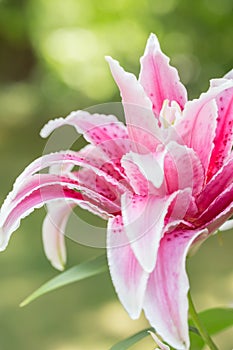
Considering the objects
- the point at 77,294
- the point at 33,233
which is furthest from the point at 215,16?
the point at 77,294

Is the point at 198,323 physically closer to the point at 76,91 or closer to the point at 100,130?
the point at 100,130

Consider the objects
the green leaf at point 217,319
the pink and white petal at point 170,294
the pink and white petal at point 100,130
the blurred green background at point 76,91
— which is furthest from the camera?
the blurred green background at point 76,91

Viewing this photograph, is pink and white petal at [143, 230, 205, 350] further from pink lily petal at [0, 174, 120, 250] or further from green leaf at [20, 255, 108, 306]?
green leaf at [20, 255, 108, 306]

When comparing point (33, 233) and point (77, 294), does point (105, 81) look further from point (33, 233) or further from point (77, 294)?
point (77, 294)

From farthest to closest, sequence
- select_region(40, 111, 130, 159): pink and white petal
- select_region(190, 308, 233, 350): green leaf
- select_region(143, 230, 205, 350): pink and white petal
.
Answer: select_region(190, 308, 233, 350): green leaf < select_region(40, 111, 130, 159): pink and white petal < select_region(143, 230, 205, 350): pink and white petal

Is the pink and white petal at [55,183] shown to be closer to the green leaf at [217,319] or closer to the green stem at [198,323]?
the green stem at [198,323]

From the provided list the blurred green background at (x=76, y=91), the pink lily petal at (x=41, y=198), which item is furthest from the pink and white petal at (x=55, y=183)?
the blurred green background at (x=76, y=91)

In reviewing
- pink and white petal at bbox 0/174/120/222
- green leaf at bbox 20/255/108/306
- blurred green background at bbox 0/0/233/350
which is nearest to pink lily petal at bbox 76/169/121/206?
pink and white petal at bbox 0/174/120/222
